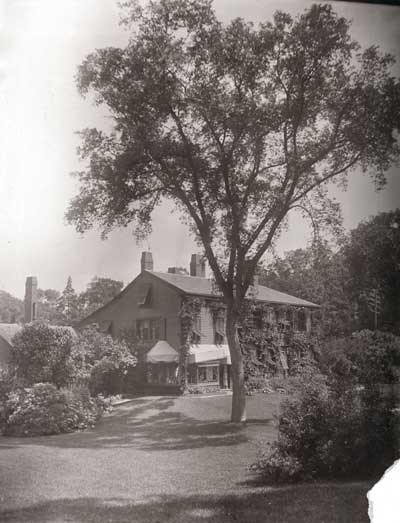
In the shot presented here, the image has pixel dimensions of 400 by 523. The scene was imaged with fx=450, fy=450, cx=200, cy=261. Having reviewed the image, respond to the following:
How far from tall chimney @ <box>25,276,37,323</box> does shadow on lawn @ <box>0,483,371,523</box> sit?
1325mm

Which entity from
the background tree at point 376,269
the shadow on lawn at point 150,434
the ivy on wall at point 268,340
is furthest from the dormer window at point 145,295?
the background tree at point 376,269

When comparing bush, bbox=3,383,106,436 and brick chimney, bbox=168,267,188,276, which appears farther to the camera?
brick chimney, bbox=168,267,188,276

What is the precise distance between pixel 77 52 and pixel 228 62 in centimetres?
150

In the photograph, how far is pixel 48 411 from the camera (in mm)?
3799

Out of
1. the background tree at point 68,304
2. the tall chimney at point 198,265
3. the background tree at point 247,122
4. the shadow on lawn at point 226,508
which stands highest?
the background tree at point 247,122

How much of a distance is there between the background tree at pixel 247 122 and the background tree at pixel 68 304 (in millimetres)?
760

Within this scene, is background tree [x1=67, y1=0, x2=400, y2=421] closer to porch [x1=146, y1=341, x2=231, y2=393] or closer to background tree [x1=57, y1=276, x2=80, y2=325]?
porch [x1=146, y1=341, x2=231, y2=393]

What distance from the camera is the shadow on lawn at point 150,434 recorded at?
11.5 ft

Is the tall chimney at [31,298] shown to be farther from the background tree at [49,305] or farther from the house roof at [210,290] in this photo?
the house roof at [210,290]

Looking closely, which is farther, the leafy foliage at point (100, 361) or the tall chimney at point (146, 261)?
the leafy foliage at point (100, 361)

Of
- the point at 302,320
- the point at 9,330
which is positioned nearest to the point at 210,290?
the point at 302,320

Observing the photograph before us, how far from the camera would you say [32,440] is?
3.56m

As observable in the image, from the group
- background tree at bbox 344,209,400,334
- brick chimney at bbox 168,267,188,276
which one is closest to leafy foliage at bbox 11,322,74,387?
brick chimney at bbox 168,267,188,276

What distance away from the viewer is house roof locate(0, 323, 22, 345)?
3456 mm
